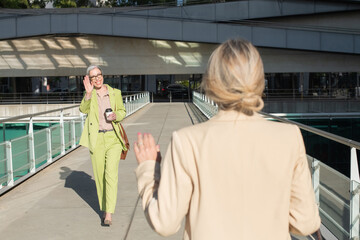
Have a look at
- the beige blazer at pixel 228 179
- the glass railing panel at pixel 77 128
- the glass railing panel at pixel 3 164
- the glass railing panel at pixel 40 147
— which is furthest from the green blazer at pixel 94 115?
the glass railing panel at pixel 77 128

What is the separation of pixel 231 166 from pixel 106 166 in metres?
4.02

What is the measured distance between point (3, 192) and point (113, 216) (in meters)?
2.29

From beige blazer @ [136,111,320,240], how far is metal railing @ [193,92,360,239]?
2330 millimetres

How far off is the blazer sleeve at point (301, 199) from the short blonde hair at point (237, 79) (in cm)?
23

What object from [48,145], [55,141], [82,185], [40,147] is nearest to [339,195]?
[82,185]

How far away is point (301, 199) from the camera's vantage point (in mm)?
1895

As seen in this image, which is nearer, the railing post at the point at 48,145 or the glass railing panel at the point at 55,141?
the railing post at the point at 48,145

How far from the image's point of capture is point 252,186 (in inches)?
71.1

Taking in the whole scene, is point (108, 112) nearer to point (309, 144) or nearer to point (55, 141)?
point (55, 141)

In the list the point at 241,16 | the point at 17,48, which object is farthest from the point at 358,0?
the point at 17,48

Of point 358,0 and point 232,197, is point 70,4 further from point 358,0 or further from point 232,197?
point 232,197

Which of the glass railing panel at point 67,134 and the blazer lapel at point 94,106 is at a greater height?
the blazer lapel at point 94,106

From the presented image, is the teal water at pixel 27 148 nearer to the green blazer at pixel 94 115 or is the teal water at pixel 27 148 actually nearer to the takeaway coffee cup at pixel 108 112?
the green blazer at pixel 94 115

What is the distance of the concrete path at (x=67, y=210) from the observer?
546 cm
